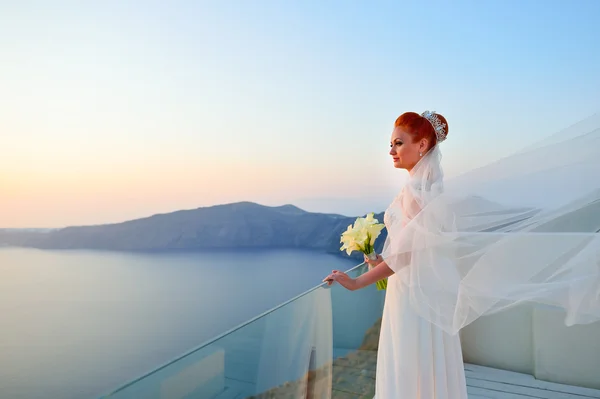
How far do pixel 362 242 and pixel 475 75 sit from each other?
22.1 feet

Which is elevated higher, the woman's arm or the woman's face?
the woman's face

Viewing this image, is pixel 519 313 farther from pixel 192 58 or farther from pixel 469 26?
pixel 192 58

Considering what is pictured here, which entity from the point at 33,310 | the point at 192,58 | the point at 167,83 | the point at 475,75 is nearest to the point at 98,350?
the point at 33,310

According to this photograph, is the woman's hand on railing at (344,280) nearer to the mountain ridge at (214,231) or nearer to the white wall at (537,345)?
the white wall at (537,345)

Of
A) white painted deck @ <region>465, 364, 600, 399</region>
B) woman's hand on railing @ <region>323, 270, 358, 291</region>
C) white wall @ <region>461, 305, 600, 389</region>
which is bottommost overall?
white painted deck @ <region>465, 364, 600, 399</region>

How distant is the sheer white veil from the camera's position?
1.21 m

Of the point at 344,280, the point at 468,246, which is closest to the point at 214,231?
the point at 344,280

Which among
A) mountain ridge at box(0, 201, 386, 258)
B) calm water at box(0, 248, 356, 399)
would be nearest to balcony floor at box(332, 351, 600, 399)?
mountain ridge at box(0, 201, 386, 258)

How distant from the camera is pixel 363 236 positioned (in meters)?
1.63

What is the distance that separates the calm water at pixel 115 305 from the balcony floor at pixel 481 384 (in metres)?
13.3

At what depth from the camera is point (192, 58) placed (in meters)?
13.1

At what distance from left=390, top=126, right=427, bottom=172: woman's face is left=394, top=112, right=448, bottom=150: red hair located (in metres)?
0.01

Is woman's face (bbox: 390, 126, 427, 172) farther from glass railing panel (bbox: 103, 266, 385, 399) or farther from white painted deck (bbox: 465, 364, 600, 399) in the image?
white painted deck (bbox: 465, 364, 600, 399)

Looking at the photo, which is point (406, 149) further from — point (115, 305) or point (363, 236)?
point (115, 305)
